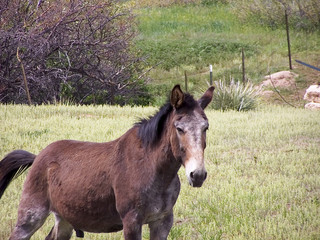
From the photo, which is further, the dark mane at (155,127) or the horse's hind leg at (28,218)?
the horse's hind leg at (28,218)

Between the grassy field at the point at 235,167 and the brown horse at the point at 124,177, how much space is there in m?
1.72

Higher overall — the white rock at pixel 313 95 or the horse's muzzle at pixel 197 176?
the horse's muzzle at pixel 197 176

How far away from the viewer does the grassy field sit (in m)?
7.68

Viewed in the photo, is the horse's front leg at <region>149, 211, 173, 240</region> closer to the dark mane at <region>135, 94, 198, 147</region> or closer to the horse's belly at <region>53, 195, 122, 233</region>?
the horse's belly at <region>53, 195, 122, 233</region>

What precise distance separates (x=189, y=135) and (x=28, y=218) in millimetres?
1935

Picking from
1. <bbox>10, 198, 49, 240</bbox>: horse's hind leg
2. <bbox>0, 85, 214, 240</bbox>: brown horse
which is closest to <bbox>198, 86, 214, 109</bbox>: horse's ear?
<bbox>0, 85, 214, 240</bbox>: brown horse

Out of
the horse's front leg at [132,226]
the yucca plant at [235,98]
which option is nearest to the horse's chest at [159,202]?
the horse's front leg at [132,226]

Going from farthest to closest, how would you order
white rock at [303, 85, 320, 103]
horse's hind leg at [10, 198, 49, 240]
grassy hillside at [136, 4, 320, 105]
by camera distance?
grassy hillside at [136, 4, 320, 105], white rock at [303, 85, 320, 103], horse's hind leg at [10, 198, 49, 240]

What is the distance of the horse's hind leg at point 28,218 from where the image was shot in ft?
18.7

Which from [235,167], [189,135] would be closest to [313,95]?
[235,167]

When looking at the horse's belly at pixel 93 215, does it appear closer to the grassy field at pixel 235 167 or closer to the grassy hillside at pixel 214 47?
the grassy field at pixel 235 167

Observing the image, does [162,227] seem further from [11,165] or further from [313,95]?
[313,95]

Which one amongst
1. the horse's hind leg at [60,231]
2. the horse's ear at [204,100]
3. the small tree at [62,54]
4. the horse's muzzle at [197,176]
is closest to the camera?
the horse's muzzle at [197,176]

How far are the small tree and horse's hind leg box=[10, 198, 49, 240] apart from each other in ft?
44.5
